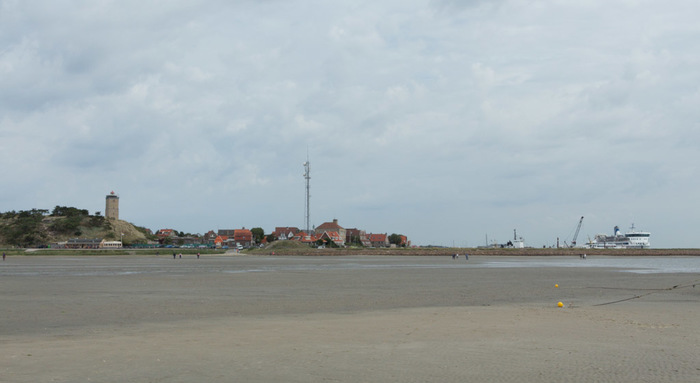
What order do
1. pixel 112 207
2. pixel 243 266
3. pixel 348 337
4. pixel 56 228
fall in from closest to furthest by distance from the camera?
pixel 348 337
pixel 243 266
pixel 56 228
pixel 112 207

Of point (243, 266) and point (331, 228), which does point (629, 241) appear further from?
point (243, 266)

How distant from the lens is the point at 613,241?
163 meters

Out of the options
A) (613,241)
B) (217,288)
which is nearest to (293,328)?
(217,288)

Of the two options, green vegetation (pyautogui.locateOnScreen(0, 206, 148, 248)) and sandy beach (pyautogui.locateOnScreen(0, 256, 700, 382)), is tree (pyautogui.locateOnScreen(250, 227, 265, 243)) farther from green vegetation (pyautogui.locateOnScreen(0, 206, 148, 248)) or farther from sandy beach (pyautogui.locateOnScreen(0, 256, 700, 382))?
sandy beach (pyautogui.locateOnScreen(0, 256, 700, 382))

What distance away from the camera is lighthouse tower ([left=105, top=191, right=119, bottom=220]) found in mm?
185125

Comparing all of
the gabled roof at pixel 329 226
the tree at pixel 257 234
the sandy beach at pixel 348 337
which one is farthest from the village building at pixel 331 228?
the sandy beach at pixel 348 337

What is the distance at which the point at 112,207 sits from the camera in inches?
7328

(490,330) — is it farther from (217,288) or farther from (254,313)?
(217,288)

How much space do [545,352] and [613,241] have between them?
171828 millimetres

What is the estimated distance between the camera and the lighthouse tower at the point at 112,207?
607 feet

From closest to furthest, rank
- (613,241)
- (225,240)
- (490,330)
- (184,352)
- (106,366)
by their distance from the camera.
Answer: (106,366) → (184,352) → (490,330) → (613,241) → (225,240)

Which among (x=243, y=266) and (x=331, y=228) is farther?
(x=331, y=228)

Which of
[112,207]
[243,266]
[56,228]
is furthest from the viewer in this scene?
[112,207]

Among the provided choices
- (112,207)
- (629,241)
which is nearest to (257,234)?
(112,207)
